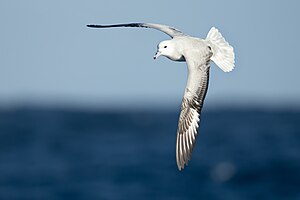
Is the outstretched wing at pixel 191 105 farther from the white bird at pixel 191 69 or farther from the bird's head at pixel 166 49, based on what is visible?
the bird's head at pixel 166 49

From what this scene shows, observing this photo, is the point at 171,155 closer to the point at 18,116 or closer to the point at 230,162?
the point at 230,162

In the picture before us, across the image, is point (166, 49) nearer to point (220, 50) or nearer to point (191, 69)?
point (191, 69)

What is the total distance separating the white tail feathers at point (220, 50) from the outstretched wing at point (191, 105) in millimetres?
625

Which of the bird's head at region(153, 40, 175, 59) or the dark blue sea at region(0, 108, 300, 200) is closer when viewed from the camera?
the bird's head at region(153, 40, 175, 59)

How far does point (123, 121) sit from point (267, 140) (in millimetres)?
22702

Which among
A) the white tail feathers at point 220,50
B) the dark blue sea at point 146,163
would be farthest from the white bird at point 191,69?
the dark blue sea at point 146,163

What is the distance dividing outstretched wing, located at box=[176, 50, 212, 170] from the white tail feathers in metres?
0.63

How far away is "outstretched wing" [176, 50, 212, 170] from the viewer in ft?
40.8

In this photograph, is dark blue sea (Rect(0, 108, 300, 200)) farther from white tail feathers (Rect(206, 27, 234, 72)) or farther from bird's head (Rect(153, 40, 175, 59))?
bird's head (Rect(153, 40, 175, 59))

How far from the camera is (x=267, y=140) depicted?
41469 millimetres

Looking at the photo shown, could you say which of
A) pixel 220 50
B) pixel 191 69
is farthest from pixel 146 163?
pixel 191 69

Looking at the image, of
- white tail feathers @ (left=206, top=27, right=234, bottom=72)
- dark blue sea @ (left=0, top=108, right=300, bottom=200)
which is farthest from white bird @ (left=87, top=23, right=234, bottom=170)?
dark blue sea @ (left=0, top=108, right=300, bottom=200)

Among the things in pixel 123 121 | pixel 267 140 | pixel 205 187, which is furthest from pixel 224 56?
pixel 123 121

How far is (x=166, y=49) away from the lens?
42.6 feet
